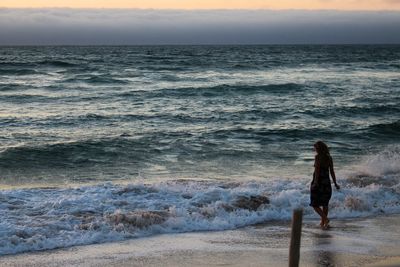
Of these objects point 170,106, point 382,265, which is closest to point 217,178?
point 382,265

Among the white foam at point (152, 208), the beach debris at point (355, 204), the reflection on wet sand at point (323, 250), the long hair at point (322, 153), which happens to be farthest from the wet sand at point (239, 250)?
the beach debris at point (355, 204)

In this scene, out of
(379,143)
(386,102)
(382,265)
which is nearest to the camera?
(382,265)

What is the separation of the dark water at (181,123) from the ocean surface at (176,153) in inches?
2.2

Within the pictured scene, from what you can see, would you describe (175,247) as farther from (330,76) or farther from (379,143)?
(330,76)

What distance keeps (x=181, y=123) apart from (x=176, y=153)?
5946 mm

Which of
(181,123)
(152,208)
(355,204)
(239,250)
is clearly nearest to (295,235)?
(239,250)

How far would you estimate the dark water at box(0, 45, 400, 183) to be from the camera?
680 inches

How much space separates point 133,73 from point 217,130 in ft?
77.9

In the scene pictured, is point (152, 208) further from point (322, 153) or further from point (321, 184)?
point (322, 153)

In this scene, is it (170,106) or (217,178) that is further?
(170,106)

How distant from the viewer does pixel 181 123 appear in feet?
81.5

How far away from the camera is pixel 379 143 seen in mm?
22141

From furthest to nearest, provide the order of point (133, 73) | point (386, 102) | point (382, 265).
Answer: point (133, 73)
point (386, 102)
point (382, 265)

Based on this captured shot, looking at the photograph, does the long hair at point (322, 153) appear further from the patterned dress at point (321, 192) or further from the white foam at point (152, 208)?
the white foam at point (152, 208)
